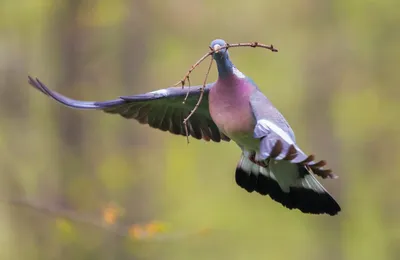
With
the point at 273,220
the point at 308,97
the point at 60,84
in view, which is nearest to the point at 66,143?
the point at 60,84

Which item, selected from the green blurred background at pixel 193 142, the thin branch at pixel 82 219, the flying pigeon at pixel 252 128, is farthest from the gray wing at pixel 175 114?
the green blurred background at pixel 193 142

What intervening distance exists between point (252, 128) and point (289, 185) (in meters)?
0.27

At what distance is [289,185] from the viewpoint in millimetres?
1835

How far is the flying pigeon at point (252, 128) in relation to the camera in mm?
1531

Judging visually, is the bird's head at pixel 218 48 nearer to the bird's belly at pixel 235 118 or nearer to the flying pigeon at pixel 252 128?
the flying pigeon at pixel 252 128

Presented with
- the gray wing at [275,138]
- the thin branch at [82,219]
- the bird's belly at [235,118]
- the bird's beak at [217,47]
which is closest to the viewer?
the gray wing at [275,138]

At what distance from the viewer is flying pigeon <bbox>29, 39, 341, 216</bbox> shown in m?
1.53

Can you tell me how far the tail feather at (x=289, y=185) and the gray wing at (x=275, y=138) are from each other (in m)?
0.17

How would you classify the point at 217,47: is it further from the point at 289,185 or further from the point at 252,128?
the point at 289,185

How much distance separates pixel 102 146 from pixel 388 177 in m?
3.11

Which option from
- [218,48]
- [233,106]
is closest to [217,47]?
[218,48]

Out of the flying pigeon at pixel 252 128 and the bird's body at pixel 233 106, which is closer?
the flying pigeon at pixel 252 128

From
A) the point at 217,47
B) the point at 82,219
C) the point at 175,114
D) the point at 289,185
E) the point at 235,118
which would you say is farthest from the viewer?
the point at 82,219

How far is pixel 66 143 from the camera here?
17.1ft
